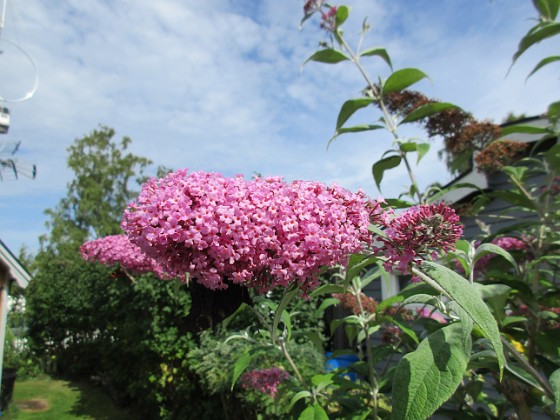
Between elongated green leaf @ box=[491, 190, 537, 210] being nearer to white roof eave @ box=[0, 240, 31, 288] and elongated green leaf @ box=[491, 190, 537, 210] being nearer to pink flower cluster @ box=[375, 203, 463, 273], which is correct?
pink flower cluster @ box=[375, 203, 463, 273]

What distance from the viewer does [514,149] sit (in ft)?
8.88

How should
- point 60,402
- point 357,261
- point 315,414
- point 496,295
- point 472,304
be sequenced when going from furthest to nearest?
point 60,402 → point 315,414 → point 496,295 → point 357,261 → point 472,304

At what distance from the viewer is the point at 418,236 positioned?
3.59 ft

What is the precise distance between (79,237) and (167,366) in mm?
21803

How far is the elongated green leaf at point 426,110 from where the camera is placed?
2.02 meters

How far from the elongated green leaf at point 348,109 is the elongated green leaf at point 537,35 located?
2.19ft

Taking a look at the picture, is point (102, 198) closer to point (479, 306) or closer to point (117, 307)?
point (117, 307)

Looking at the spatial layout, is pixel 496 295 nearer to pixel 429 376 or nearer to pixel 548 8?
pixel 429 376

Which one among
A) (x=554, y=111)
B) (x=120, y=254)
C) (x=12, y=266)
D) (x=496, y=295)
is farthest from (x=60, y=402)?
(x=554, y=111)

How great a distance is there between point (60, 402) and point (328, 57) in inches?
364

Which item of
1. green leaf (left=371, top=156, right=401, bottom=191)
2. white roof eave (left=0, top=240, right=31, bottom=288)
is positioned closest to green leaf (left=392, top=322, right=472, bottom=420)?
green leaf (left=371, top=156, right=401, bottom=191)

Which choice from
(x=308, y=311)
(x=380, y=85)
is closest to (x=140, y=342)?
(x=308, y=311)

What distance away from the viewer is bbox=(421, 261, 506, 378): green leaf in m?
0.84

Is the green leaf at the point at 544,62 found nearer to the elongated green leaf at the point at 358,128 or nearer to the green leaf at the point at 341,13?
the elongated green leaf at the point at 358,128
